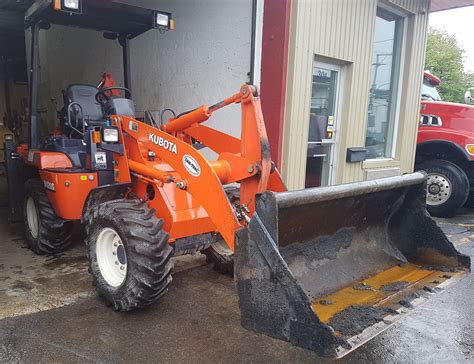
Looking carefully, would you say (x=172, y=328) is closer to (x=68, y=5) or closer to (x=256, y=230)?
(x=256, y=230)

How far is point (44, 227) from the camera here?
4836mm

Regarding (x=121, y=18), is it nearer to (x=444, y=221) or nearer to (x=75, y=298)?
(x=75, y=298)

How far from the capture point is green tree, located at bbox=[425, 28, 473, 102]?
122ft

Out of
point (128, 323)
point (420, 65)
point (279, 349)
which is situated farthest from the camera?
point (420, 65)

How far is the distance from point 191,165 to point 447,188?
635 cm

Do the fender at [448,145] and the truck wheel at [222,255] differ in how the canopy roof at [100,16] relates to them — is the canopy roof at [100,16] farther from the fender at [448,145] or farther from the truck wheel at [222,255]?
the fender at [448,145]

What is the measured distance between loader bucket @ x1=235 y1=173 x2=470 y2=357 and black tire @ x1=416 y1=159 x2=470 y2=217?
476 centimetres

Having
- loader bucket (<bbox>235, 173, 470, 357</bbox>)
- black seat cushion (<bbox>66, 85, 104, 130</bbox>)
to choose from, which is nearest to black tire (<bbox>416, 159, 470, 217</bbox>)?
loader bucket (<bbox>235, 173, 470, 357</bbox>)

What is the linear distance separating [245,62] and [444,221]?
16.4ft

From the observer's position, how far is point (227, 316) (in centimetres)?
363

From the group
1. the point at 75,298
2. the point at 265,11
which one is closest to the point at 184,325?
the point at 75,298

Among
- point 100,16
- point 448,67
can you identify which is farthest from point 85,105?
point 448,67

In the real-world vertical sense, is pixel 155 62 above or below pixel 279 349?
above

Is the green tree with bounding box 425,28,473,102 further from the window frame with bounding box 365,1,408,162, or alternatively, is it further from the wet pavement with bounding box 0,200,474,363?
the wet pavement with bounding box 0,200,474,363
